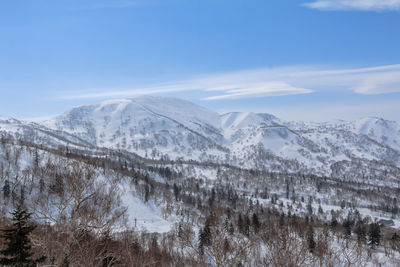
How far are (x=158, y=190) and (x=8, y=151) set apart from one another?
98.2 metres

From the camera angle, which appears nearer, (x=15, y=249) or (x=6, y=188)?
(x=15, y=249)

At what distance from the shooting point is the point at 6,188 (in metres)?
119

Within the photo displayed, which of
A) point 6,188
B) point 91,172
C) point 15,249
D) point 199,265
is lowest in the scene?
point 6,188

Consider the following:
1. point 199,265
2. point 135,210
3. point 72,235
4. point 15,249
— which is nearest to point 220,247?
point 199,265

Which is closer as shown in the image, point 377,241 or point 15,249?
point 15,249

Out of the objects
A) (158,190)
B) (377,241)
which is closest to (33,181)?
(158,190)

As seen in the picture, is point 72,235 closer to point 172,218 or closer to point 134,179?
point 172,218

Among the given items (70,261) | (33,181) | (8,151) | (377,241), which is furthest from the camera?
(8,151)

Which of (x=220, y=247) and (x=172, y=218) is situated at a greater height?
(x=220, y=247)

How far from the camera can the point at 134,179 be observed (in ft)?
612

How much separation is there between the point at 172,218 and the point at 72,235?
501 ft

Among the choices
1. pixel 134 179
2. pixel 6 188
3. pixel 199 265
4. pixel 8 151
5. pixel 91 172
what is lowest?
pixel 134 179

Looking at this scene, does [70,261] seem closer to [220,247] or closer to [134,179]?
[220,247]

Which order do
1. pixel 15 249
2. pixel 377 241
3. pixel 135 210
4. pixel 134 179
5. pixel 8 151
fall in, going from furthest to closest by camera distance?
pixel 134 179 < pixel 8 151 < pixel 135 210 < pixel 377 241 < pixel 15 249
